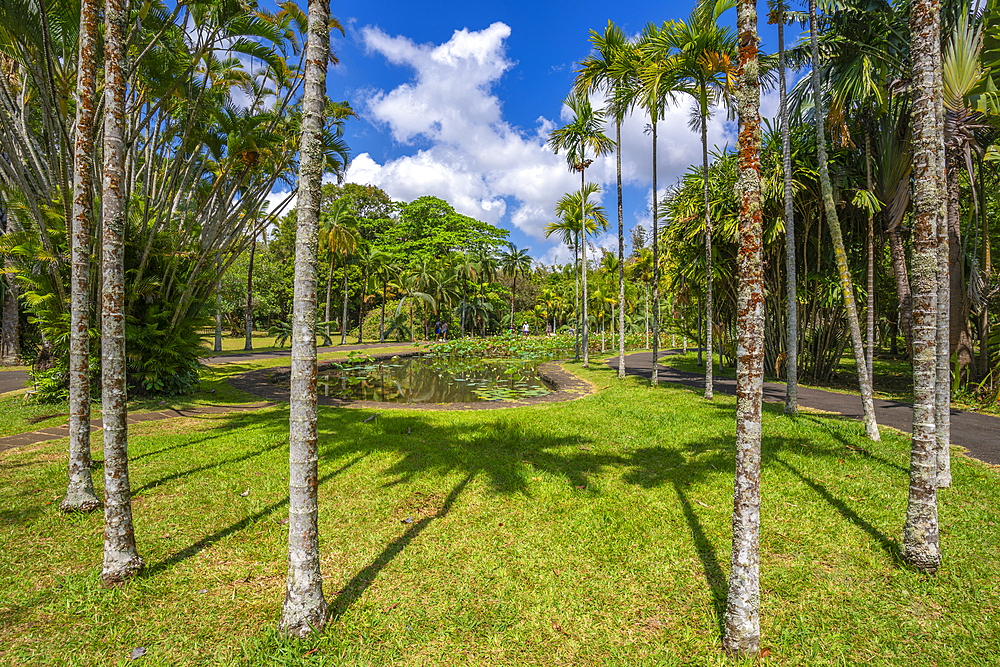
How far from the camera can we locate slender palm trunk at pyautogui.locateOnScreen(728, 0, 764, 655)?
2855 millimetres

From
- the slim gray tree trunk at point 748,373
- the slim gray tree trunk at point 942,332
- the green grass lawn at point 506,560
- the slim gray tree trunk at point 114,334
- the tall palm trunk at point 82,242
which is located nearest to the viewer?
the slim gray tree trunk at point 748,373

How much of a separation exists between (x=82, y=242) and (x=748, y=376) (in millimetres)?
5960

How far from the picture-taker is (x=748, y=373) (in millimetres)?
2883

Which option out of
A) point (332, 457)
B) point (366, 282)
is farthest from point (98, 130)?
point (366, 282)

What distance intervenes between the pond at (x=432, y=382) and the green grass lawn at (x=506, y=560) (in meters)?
6.09

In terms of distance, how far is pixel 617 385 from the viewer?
45.2 feet

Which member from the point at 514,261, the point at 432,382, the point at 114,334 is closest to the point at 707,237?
the point at 432,382

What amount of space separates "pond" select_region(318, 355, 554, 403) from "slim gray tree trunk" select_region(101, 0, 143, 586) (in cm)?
854

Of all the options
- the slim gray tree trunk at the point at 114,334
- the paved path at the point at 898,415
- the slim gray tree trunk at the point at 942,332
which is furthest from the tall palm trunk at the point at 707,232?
the slim gray tree trunk at the point at 114,334

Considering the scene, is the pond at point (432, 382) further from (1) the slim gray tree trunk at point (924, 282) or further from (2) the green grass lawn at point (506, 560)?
(1) the slim gray tree trunk at point (924, 282)

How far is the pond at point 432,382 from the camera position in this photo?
1305 cm

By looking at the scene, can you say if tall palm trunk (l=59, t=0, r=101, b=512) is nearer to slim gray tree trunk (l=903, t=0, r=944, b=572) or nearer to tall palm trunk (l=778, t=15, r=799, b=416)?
slim gray tree trunk (l=903, t=0, r=944, b=572)

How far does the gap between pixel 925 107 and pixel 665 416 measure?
6430 millimetres

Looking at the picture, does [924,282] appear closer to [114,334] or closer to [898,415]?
[898,415]
